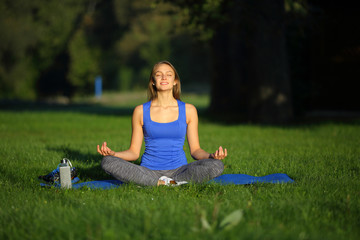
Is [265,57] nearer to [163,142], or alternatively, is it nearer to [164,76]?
[164,76]

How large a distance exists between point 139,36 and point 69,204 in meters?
46.1

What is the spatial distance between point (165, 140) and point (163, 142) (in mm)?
33

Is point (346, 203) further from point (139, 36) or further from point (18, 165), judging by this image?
point (139, 36)

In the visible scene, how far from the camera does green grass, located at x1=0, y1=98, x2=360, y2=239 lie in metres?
3.19

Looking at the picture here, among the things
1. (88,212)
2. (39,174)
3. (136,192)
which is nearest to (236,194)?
(136,192)

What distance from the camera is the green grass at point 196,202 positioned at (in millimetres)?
3186

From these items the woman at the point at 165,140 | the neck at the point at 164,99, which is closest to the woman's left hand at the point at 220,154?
the woman at the point at 165,140

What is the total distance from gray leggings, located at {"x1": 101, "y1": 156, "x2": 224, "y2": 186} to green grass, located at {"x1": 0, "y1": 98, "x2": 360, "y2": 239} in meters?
0.11

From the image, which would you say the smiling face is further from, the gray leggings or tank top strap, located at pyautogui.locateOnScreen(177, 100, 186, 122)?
the gray leggings

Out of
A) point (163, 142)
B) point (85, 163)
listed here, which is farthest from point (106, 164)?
point (85, 163)

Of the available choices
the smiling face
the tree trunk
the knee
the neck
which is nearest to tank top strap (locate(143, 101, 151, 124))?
the neck

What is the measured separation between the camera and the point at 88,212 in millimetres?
3611

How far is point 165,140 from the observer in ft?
16.6

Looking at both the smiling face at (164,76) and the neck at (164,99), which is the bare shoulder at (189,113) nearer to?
the neck at (164,99)
